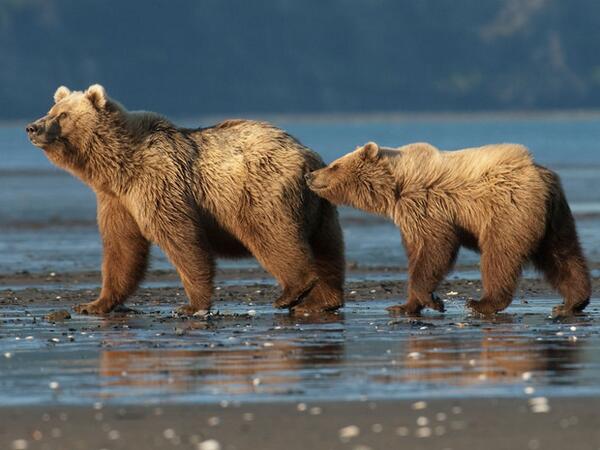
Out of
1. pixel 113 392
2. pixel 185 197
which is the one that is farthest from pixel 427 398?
pixel 185 197

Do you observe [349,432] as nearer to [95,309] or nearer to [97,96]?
[95,309]

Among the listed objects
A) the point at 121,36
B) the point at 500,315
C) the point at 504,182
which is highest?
the point at 504,182

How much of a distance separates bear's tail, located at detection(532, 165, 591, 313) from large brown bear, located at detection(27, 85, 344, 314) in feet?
5.78

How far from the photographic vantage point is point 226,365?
9438 mm

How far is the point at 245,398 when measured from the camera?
26.7 ft

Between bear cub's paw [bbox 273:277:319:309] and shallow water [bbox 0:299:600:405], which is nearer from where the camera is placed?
shallow water [bbox 0:299:600:405]

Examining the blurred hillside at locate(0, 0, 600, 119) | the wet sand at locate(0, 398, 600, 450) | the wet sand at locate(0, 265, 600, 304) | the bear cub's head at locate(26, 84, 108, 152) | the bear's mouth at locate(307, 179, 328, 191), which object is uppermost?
the bear cub's head at locate(26, 84, 108, 152)

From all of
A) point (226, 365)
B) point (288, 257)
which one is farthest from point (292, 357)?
point (288, 257)

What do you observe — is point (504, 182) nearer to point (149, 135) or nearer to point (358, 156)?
point (358, 156)

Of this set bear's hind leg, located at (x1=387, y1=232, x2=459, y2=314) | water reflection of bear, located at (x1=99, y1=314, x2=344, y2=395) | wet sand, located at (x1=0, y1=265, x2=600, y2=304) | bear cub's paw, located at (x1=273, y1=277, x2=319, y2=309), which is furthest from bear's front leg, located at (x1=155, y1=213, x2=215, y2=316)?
water reflection of bear, located at (x1=99, y1=314, x2=344, y2=395)

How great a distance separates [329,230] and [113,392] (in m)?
4.88

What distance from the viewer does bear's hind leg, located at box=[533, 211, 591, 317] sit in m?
12.2

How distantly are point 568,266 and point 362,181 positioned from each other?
1816 mm

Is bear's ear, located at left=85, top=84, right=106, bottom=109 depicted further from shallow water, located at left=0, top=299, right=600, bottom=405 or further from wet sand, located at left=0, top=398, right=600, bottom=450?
wet sand, located at left=0, top=398, right=600, bottom=450
